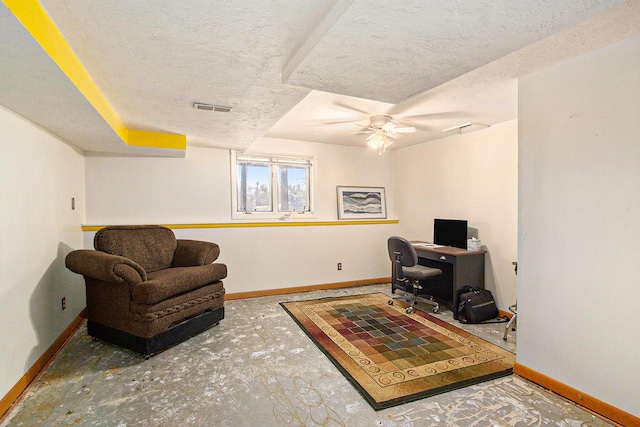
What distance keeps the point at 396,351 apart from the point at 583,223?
5.50ft

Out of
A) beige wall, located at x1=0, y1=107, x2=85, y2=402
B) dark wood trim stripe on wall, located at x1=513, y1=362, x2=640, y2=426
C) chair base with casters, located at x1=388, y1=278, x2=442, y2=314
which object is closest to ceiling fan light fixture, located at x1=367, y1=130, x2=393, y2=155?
Result: chair base with casters, located at x1=388, y1=278, x2=442, y2=314

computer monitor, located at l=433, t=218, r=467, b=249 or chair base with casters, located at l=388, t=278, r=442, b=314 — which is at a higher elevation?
computer monitor, located at l=433, t=218, r=467, b=249

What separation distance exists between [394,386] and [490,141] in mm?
3033

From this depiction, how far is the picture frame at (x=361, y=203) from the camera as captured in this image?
509cm

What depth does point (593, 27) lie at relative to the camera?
1680mm

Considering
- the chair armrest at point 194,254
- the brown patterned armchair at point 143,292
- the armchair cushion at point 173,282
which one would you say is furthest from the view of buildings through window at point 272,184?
the armchair cushion at point 173,282

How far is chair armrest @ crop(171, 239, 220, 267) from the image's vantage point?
3443 mm

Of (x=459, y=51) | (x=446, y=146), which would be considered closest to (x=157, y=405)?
(x=459, y=51)

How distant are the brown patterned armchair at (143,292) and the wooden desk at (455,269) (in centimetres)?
252

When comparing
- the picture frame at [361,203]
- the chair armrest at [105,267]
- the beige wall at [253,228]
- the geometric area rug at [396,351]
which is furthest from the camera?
the picture frame at [361,203]

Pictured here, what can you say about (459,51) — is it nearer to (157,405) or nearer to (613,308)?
(613,308)

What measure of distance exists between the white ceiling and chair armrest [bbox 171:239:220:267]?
140 centimetres

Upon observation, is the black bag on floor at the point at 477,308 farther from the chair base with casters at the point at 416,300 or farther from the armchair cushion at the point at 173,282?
the armchair cushion at the point at 173,282

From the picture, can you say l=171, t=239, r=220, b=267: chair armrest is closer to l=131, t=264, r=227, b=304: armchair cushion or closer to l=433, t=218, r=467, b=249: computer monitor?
l=131, t=264, r=227, b=304: armchair cushion
